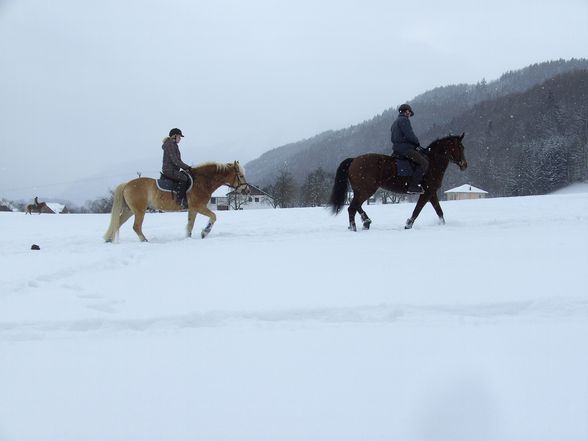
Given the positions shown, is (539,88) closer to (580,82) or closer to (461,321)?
(580,82)

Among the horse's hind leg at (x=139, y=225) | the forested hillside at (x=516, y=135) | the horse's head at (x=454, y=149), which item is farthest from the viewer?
the forested hillside at (x=516, y=135)

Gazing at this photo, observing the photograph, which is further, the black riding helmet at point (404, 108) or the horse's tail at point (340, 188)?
the horse's tail at point (340, 188)

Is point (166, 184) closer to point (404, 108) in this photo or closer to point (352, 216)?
point (352, 216)

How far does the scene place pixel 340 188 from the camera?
10.8 meters

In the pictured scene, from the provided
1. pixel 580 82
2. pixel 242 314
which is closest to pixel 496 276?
pixel 242 314

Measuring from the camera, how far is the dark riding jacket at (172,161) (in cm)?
1002

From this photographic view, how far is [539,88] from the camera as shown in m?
108

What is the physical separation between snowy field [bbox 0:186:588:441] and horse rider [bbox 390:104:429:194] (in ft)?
13.8

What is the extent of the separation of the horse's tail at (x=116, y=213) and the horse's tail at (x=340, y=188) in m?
5.05

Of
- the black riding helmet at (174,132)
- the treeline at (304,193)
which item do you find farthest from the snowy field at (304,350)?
the treeline at (304,193)

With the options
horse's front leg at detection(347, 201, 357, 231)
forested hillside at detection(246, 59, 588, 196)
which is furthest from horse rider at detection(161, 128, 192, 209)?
forested hillside at detection(246, 59, 588, 196)

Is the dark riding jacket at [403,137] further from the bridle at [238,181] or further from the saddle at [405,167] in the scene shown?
the bridle at [238,181]

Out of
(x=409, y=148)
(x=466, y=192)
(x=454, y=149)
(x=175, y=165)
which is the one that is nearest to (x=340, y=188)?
(x=409, y=148)

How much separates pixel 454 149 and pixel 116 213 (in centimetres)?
816
